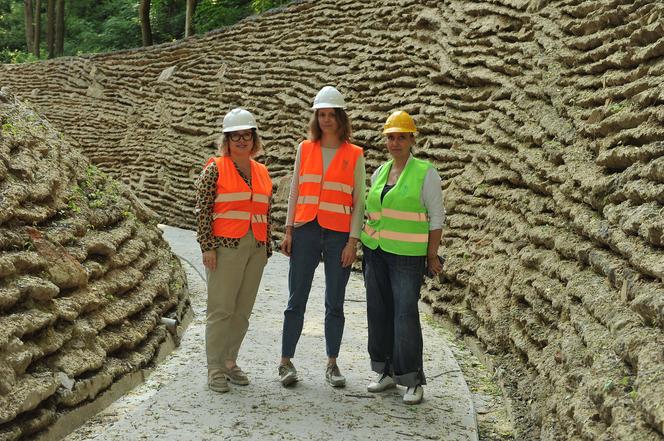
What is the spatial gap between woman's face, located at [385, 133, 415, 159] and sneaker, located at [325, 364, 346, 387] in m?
1.39

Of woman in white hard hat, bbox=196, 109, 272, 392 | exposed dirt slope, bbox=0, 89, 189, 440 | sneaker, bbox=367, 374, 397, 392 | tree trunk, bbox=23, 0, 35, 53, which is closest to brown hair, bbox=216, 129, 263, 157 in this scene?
woman in white hard hat, bbox=196, 109, 272, 392

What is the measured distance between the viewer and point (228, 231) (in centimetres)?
468

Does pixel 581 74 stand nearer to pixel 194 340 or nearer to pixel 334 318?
pixel 334 318

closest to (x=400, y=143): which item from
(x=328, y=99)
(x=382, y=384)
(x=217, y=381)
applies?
(x=328, y=99)

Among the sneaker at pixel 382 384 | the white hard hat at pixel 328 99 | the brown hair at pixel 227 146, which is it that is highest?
the white hard hat at pixel 328 99

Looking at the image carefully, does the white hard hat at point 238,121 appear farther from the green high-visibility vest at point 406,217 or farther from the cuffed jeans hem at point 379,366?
the cuffed jeans hem at point 379,366

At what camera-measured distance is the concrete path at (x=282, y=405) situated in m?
4.01

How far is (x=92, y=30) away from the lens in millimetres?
27594

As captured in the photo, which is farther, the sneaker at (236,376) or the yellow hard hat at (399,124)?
the sneaker at (236,376)

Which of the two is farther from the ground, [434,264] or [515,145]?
[515,145]

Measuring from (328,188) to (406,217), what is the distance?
520mm

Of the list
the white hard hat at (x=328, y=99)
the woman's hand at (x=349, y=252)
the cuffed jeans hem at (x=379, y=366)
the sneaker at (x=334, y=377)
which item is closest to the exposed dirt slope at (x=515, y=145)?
the cuffed jeans hem at (x=379, y=366)

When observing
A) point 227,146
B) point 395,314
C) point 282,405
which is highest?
point 227,146

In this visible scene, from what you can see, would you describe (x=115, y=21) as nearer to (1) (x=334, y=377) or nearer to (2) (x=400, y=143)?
(2) (x=400, y=143)
